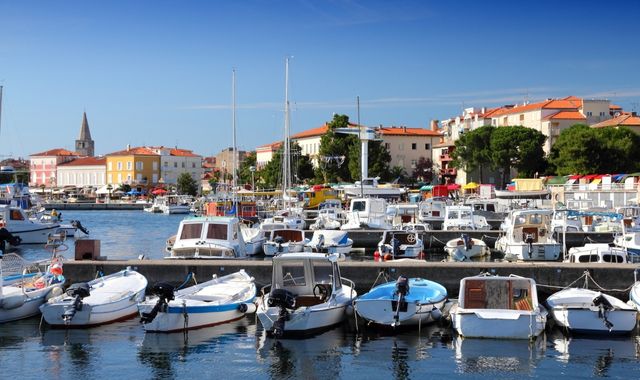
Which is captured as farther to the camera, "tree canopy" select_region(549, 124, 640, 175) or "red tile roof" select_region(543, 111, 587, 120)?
"red tile roof" select_region(543, 111, 587, 120)

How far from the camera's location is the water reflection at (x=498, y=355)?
20000 mm

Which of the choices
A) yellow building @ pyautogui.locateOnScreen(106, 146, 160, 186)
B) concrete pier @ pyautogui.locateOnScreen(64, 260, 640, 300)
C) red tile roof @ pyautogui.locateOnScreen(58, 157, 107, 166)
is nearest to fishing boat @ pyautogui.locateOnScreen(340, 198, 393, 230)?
concrete pier @ pyautogui.locateOnScreen(64, 260, 640, 300)

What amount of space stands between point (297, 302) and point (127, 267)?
7783 mm

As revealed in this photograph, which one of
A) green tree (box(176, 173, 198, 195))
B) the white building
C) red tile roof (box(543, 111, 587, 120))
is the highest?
red tile roof (box(543, 111, 587, 120))

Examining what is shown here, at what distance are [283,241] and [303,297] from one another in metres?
19.7

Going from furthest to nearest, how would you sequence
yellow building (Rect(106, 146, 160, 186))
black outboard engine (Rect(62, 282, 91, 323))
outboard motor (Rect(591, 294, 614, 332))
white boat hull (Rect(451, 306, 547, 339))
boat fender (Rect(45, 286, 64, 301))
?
yellow building (Rect(106, 146, 160, 186)), boat fender (Rect(45, 286, 64, 301)), black outboard engine (Rect(62, 282, 91, 323)), outboard motor (Rect(591, 294, 614, 332)), white boat hull (Rect(451, 306, 547, 339))

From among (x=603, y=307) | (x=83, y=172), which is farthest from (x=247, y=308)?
(x=83, y=172)

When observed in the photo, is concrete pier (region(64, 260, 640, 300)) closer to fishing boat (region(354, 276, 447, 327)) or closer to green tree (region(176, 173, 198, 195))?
fishing boat (region(354, 276, 447, 327))

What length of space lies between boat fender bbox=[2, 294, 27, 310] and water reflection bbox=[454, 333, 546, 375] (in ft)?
41.5

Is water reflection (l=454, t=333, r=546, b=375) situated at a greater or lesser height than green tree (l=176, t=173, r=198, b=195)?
lesser

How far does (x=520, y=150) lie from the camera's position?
113875mm

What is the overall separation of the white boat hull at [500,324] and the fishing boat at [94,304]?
988cm

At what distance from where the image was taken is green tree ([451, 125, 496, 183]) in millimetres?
118812

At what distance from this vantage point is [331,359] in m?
20.9
